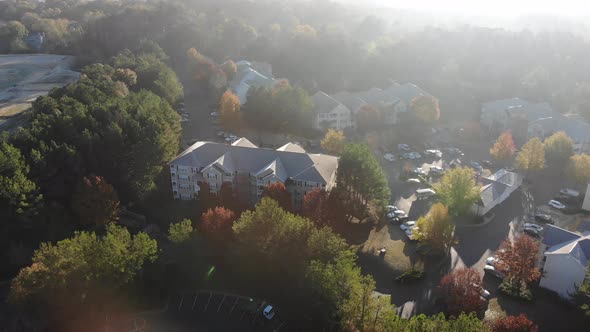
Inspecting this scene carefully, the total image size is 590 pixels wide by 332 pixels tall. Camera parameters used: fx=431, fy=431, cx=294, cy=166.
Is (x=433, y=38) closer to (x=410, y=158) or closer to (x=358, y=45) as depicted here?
(x=358, y=45)

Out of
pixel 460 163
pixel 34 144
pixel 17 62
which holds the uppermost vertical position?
pixel 34 144

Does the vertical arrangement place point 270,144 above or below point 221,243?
below

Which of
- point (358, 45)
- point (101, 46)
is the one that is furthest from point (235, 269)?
point (101, 46)

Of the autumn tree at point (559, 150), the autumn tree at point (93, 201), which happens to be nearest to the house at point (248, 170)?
the autumn tree at point (93, 201)

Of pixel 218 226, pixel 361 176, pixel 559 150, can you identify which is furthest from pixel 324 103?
pixel 218 226

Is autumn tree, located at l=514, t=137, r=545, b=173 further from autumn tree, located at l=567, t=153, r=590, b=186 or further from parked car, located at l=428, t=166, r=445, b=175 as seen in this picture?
parked car, located at l=428, t=166, r=445, b=175

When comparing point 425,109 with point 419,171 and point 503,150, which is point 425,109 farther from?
point 419,171
